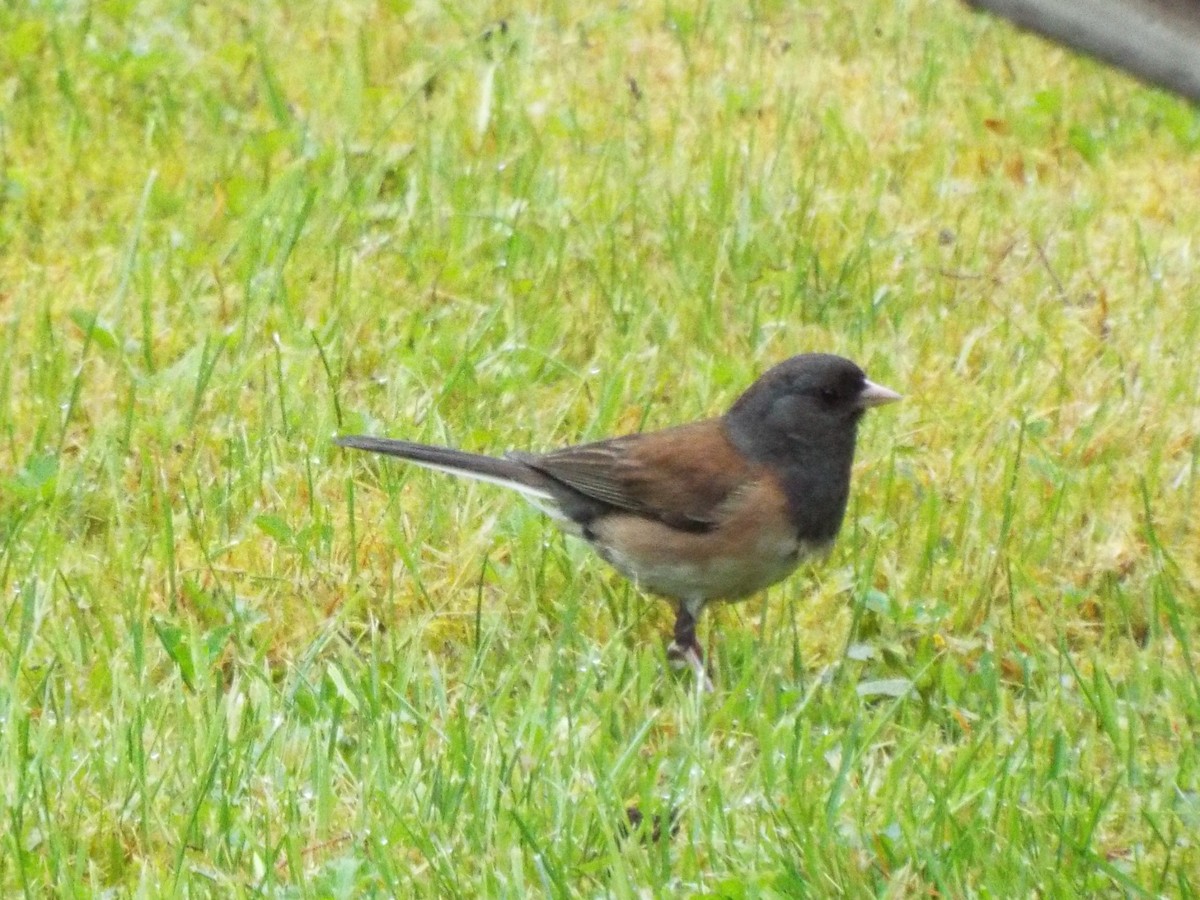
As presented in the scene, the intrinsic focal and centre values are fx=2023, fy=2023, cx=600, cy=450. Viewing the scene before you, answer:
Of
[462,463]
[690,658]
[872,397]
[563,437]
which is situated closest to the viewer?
[690,658]

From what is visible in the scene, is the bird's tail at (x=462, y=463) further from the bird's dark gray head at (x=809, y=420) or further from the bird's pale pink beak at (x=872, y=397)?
the bird's pale pink beak at (x=872, y=397)

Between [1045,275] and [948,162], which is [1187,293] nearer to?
[1045,275]

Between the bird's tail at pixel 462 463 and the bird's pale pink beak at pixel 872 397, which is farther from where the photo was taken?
the bird's pale pink beak at pixel 872 397

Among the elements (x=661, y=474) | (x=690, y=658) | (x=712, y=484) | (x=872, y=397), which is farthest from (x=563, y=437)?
(x=690, y=658)

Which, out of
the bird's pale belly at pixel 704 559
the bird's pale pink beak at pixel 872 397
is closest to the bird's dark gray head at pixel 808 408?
the bird's pale pink beak at pixel 872 397

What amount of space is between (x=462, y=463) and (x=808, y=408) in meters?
0.73

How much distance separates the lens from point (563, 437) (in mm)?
4859

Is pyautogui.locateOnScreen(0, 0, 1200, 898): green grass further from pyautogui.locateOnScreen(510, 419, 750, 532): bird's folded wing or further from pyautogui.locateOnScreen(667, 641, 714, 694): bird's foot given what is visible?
pyautogui.locateOnScreen(510, 419, 750, 532): bird's folded wing

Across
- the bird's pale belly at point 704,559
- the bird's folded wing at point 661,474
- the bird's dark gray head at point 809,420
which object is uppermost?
the bird's dark gray head at point 809,420

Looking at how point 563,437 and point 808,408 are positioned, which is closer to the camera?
point 808,408

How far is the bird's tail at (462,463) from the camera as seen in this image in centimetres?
414

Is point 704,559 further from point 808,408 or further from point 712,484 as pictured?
point 808,408

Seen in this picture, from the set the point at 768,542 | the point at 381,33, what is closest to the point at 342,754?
the point at 768,542

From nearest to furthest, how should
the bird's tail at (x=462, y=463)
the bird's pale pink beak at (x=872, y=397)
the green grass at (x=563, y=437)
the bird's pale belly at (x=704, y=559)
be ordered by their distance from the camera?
the green grass at (x=563, y=437), the bird's pale belly at (x=704, y=559), the bird's tail at (x=462, y=463), the bird's pale pink beak at (x=872, y=397)
